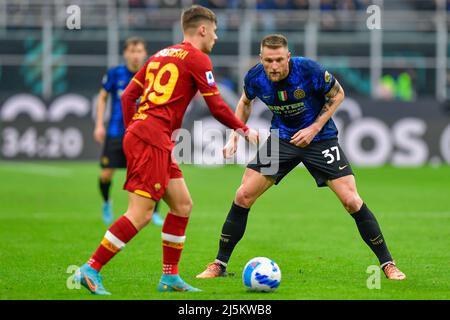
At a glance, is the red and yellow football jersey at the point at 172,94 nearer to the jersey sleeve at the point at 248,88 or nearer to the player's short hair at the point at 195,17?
the player's short hair at the point at 195,17

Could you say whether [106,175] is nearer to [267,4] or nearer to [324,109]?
[324,109]

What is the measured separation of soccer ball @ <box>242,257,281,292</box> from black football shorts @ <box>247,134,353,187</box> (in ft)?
4.05

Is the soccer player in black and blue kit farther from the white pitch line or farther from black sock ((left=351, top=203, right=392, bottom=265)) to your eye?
the white pitch line

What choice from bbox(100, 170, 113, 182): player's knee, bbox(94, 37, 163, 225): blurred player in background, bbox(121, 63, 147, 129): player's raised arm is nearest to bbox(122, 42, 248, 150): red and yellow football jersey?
bbox(121, 63, 147, 129): player's raised arm

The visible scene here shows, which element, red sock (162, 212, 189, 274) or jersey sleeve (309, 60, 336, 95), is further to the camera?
jersey sleeve (309, 60, 336, 95)

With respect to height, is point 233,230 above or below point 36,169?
above

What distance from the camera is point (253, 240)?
439 inches

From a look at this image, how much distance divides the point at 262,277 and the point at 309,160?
1521mm

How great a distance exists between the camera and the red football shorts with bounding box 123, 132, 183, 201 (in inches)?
278

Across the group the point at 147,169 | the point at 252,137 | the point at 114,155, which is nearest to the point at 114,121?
the point at 114,155

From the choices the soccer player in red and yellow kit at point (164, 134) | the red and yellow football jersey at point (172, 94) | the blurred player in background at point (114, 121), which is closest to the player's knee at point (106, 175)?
the blurred player in background at point (114, 121)

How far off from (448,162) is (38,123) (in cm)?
1063

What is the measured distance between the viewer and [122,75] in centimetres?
1294
